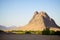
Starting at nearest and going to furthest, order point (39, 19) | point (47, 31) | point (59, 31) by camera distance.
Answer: point (59, 31)
point (47, 31)
point (39, 19)

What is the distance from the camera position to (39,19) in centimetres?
2570

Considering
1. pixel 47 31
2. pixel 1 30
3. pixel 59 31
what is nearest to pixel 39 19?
pixel 47 31

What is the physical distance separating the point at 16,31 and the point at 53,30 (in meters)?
4.03

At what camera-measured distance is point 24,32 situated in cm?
1653

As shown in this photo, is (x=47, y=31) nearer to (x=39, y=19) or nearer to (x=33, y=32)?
(x=33, y=32)

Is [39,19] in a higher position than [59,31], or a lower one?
higher

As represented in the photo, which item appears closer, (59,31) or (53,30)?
(59,31)

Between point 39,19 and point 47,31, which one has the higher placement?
point 39,19

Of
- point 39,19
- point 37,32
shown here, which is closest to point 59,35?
point 37,32

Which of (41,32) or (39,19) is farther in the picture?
(39,19)

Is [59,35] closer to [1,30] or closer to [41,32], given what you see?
[41,32]

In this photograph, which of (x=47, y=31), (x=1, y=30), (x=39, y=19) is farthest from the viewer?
(x=39, y=19)

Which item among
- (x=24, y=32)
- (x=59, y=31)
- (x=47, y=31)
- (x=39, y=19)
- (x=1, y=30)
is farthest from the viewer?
(x=39, y=19)

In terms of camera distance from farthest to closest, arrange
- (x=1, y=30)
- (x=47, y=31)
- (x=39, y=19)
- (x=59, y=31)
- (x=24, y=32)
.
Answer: (x=39, y=19)
(x=47, y=31)
(x=24, y=32)
(x=59, y=31)
(x=1, y=30)
